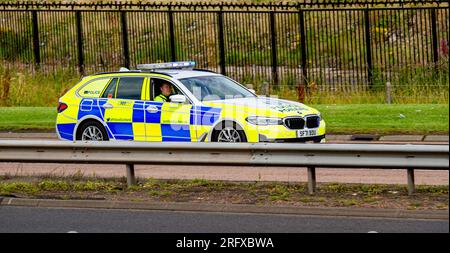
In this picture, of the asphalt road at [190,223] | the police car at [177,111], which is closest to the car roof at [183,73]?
the police car at [177,111]

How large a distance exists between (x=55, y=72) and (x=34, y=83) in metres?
1.01

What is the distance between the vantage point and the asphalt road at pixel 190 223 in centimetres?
1054

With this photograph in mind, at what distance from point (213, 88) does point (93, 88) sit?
2217 millimetres

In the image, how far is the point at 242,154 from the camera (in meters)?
12.8

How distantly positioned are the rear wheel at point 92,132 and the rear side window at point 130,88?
2.04 ft

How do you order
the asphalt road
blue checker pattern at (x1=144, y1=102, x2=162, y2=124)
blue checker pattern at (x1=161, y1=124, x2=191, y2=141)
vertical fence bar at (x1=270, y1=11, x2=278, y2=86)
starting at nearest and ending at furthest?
the asphalt road → blue checker pattern at (x1=161, y1=124, x2=191, y2=141) → blue checker pattern at (x1=144, y1=102, x2=162, y2=124) → vertical fence bar at (x1=270, y1=11, x2=278, y2=86)

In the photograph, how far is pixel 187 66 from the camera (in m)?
18.8

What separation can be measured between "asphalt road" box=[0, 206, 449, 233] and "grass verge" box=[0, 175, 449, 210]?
2.28 ft

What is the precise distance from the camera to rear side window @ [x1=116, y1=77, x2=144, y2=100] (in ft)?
58.4

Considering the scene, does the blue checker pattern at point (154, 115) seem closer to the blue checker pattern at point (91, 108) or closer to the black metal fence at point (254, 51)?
the blue checker pattern at point (91, 108)

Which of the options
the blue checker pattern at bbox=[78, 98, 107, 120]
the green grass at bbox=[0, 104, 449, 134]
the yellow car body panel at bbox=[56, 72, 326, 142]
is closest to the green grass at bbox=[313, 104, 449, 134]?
the green grass at bbox=[0, 104, 449, 134]

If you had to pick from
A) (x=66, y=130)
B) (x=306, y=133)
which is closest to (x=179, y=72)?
(x=66, y=130)

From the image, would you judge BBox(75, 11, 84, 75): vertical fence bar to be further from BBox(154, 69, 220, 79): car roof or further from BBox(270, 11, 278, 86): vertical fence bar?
BBox(154, 69, 220, 79): car roof
